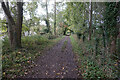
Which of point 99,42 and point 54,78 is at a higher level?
point 99,42

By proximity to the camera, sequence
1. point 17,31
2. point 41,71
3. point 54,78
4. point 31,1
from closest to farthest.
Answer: point 54,78 < point 41,71 < point 17,31 < point 31,1

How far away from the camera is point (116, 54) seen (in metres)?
3.25

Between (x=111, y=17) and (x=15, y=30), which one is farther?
(x=15, y=30)

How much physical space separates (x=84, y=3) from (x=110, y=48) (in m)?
6.89

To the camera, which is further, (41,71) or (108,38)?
(41,71)

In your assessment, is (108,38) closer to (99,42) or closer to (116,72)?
(99,42)

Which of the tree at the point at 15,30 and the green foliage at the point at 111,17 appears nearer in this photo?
the green foliage at the point at 111,17

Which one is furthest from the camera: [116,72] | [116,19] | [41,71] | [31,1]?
[31,1]

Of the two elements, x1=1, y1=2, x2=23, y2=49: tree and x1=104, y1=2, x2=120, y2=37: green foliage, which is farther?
x1=1, y1=2, x2=23, y2=49: tree

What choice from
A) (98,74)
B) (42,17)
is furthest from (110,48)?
(42,17)

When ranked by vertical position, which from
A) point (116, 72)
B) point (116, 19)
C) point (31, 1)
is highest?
point (31, 1)

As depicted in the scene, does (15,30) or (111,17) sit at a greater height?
(111,17)

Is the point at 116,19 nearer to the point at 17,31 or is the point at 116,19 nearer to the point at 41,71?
the point at 41,71

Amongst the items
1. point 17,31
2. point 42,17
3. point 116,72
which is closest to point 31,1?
point 17,31
